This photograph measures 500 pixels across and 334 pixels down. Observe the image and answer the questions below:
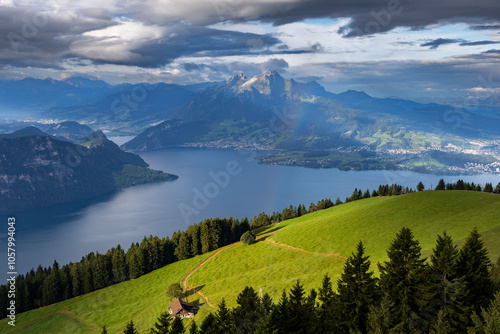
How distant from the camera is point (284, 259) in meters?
78.9

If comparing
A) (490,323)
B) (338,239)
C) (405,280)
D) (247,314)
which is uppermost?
→ (490,323)

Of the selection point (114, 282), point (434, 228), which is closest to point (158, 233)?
point (114, 282)

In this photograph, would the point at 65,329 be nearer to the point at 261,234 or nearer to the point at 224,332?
the point at 261,234

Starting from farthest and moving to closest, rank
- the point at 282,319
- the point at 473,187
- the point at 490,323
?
the point at 473,187 → the point at 282,319 → the point at 490,323

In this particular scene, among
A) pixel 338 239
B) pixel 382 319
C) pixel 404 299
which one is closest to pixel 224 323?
pixel 382 319

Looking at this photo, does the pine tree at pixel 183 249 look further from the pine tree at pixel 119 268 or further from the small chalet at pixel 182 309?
the small chalet at pixel 182 309

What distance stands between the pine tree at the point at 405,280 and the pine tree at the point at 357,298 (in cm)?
135

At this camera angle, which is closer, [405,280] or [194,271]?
[405,280]

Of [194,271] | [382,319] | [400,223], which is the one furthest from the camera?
[194,271]

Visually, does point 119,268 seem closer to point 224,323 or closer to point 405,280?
point 224,323

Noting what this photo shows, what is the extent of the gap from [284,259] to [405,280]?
5079cm

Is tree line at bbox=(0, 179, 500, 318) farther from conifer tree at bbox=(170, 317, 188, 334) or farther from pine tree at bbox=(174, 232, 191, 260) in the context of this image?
conifer tree at bbox=(170, 317, 188, 334)

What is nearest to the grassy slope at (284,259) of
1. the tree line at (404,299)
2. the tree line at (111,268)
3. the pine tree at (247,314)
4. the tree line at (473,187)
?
the tree line at (111,268)

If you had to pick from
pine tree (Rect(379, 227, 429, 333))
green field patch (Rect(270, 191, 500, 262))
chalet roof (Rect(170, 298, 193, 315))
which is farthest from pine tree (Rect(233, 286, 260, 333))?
green field patch (Rect(270, 191, 500, 262))
